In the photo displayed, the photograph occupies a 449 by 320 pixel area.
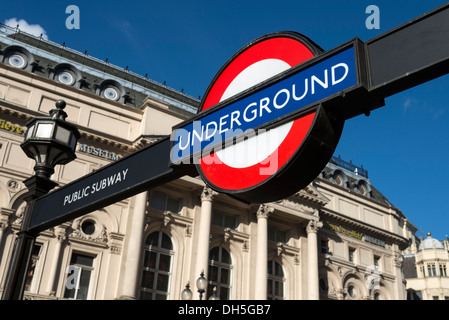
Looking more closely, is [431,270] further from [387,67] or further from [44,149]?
[387,67]

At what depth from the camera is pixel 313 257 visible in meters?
34.2

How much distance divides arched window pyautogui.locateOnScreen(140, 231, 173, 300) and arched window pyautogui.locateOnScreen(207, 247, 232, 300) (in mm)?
2975

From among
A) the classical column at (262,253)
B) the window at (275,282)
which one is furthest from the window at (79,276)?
the window at (275,282)

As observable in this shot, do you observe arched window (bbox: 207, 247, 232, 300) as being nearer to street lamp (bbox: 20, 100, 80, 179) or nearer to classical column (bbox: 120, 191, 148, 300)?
classical column (bbox: 120, 191, 148, 300)

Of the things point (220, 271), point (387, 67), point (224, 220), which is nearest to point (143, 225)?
point (220, 271)

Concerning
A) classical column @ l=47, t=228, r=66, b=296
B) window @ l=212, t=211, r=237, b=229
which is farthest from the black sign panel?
window @ l=212, t=211, r=237, b=229

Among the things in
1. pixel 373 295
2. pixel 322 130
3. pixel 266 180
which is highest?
pixel 373 295

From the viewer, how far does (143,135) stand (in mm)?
28859

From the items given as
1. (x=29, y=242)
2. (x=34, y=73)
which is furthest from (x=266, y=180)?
(x=34, y=73)

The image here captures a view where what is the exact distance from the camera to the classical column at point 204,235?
28.4 meters

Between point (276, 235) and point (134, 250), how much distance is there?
482 inches

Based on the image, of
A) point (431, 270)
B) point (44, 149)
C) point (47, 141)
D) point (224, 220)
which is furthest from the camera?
point (431, 270)
